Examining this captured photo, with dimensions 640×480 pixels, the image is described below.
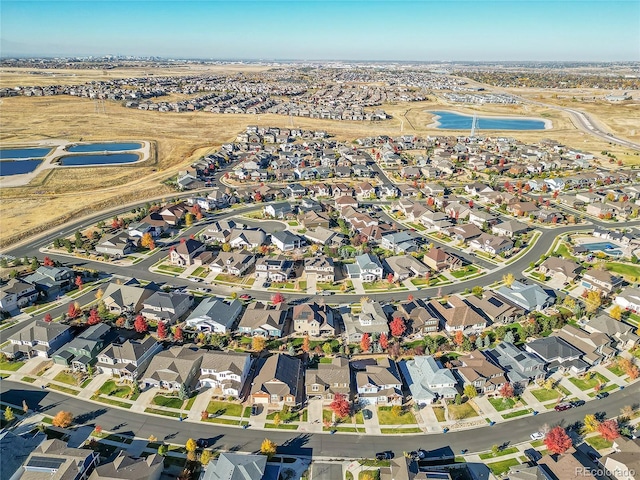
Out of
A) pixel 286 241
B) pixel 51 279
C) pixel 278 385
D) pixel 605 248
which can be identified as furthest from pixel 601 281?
pixel 51 279

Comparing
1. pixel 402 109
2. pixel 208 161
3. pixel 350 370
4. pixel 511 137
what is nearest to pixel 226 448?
pixel 350 370

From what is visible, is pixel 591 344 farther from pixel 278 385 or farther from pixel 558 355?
pixel 278 385

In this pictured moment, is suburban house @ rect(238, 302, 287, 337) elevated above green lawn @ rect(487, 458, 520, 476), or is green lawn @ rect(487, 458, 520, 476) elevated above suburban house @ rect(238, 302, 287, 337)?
suburban house @ rect(238, 302, 287, 337)

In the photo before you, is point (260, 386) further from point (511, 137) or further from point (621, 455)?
point (511, 137)

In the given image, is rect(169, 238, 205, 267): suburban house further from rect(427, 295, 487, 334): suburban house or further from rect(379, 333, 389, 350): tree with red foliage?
rect(427, 295, 487, 334): suburban house

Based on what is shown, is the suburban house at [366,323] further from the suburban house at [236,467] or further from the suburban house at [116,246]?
the suburban house at [116,246]

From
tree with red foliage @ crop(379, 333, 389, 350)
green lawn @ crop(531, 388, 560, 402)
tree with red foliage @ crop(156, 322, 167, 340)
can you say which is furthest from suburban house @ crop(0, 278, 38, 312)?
green lawn @ crop(531, 388, 560, 402)
